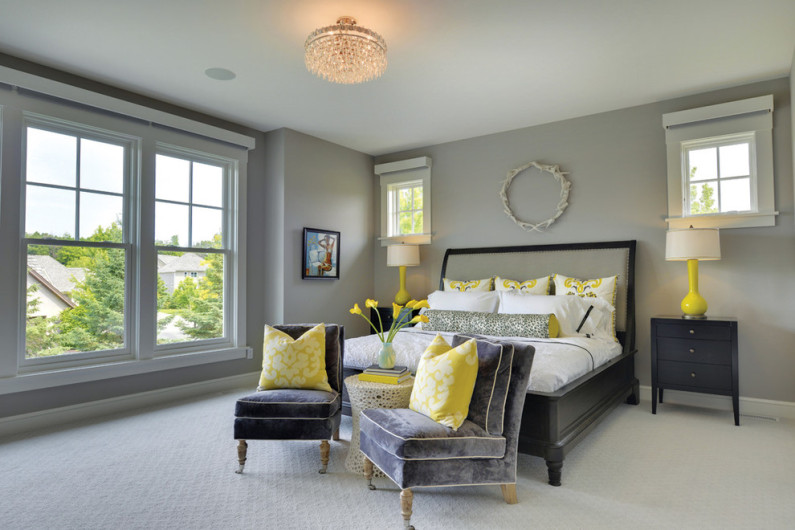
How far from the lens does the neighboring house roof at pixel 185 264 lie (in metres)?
4.41

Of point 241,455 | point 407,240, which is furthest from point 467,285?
point 241,455

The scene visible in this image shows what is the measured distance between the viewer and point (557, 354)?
10.2 feet

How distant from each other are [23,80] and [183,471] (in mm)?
3044

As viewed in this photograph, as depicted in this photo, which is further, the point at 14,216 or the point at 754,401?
the point at 754,401

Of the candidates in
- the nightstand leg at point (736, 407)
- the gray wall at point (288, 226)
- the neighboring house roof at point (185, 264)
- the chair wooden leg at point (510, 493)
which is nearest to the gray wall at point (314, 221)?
the gray wall at point (288, 226)

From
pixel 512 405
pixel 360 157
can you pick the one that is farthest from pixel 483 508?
pixel 360 157

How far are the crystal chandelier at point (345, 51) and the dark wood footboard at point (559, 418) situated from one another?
7.43 ft

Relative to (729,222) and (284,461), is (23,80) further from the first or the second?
(729,222)

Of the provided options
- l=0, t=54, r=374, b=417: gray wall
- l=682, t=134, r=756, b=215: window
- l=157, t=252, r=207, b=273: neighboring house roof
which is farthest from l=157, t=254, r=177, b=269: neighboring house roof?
l=682, t=134, r=756, b=215: window

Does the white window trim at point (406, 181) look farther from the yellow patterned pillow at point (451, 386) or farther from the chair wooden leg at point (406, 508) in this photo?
the chair wooden leg at point (406, 508)

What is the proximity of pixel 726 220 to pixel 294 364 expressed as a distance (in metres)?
3.81

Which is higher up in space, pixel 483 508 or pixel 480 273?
pixel 480 273

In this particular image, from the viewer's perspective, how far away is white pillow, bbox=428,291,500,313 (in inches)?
175

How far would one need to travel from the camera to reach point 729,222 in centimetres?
401
